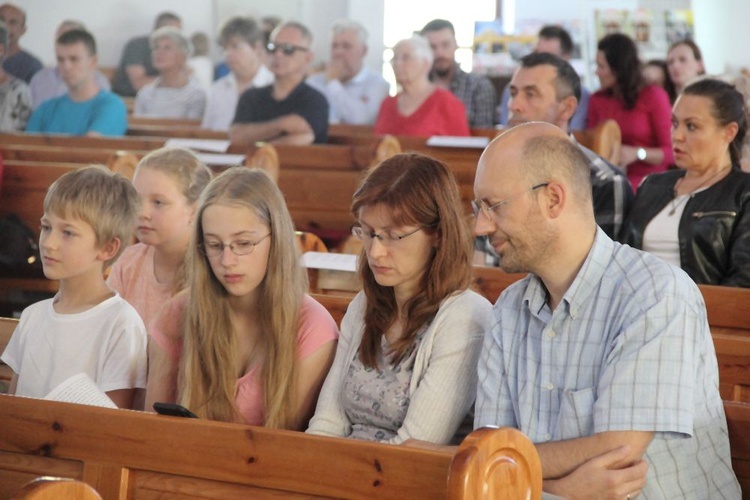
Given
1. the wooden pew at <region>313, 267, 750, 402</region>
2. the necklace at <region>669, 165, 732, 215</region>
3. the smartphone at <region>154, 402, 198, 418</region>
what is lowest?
the wooden pew at <region>313, 267, 750, 402</region>

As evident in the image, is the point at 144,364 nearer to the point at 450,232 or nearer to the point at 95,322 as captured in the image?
the point at 95,322

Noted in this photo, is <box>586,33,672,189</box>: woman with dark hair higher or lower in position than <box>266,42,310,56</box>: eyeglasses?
lower

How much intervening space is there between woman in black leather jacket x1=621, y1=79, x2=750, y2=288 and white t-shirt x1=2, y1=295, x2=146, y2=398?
1.94 m

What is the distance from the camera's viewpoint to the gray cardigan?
7.84 ft

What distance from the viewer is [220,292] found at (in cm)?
275

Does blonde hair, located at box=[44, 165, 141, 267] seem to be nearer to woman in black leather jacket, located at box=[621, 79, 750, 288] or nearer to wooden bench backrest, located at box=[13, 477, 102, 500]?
wooden bench backrest, located at box=[13, 477, 102, 500]

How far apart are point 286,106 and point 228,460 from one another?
4661mm

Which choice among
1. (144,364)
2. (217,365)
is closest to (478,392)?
(217,365)

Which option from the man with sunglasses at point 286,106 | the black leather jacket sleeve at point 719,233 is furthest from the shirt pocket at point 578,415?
the man with sunglasses at point 286,106

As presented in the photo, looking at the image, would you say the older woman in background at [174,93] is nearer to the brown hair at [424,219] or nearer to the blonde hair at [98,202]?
the blonde hair at [98,202]

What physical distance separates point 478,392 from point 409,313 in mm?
256

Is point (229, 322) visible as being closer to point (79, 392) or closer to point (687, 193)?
point (79, 392)

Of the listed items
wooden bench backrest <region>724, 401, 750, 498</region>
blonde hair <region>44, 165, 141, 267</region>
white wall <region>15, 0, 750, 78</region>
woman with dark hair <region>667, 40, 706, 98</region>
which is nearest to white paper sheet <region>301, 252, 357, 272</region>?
blonde hair <region>44, 165, 141, 267</region>

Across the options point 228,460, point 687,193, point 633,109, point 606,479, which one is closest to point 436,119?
point 633,109
